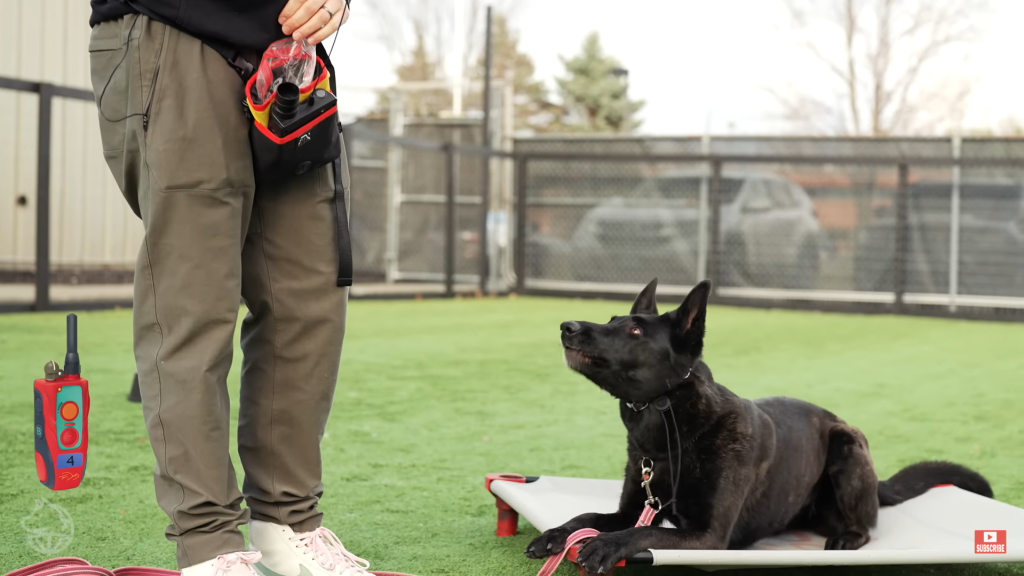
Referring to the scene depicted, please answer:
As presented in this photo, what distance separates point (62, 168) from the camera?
9633mm

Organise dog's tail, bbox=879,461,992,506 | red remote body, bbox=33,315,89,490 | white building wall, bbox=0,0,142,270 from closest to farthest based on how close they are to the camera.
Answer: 1. red remote body, bbox=33,315,89,490
2. dog's tail, bbox=879,461,992,506
3. white building wall, bbox=0,0,142,270

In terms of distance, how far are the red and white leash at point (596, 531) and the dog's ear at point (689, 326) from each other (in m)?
0.28

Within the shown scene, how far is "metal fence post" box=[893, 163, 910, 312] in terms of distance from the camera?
38.9ft

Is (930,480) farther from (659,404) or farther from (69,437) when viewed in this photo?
(69,437)

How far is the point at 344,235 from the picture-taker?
2.16 m

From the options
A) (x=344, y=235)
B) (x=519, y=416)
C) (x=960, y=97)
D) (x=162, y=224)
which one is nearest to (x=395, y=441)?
(x=519, y=416)

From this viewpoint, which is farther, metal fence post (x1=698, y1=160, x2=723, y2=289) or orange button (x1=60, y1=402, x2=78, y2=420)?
metal fence post (x1=698, y1=160, x2=723, y2=289)

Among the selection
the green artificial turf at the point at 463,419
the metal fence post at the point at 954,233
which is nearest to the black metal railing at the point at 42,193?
the green artificial turf at the point at 463,419

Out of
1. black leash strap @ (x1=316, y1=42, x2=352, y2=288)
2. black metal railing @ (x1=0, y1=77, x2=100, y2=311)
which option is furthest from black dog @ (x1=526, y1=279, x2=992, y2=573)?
black metal railing @ (x1=0, y1=77, x2=100, y2=311)

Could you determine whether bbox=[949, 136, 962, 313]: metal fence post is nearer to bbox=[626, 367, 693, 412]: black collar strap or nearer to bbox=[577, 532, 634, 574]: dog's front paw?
bbox=[626, 367, 693, 412]: black collar strap

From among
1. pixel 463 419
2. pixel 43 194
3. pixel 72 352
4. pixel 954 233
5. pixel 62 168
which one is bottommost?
pixel 463 419

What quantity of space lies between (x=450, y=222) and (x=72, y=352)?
10559mm

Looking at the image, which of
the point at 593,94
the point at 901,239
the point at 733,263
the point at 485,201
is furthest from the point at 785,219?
the point at 593,94

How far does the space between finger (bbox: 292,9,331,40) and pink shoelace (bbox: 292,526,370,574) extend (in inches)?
40.0
